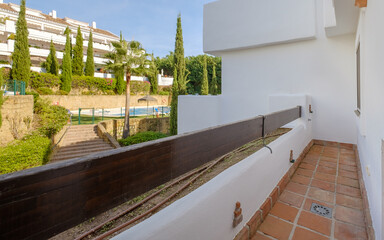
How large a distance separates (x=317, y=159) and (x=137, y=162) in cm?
425

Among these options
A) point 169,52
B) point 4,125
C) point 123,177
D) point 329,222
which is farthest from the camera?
point 169,52

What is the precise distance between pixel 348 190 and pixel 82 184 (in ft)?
11.0

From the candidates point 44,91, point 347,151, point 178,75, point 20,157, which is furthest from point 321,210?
point 44,91

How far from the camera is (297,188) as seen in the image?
2842mm

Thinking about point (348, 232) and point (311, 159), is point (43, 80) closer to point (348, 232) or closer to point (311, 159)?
point (311, 159)

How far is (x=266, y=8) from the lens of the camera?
672 cm

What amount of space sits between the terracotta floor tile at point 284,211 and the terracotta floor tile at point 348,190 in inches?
37.0

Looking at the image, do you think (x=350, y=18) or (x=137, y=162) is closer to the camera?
(x=137, y=162)

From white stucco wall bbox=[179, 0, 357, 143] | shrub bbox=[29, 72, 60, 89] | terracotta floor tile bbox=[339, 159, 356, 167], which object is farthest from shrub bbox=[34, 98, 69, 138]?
terracotta floor tile bbox=[339, 159, 356, 167]

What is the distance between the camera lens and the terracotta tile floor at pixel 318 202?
1.95 meters

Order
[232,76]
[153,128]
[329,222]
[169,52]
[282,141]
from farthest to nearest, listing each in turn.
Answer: [169,52] < [153,128] < [232,76] < [282,141] < [329,222]

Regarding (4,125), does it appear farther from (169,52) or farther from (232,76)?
(169,52)

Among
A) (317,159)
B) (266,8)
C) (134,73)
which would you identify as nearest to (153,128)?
(134,73)

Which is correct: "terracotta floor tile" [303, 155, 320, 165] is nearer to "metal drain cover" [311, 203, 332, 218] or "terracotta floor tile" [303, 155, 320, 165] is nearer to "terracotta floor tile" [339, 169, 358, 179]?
"terracotta floor tile" [339, 169, 358, 179]
